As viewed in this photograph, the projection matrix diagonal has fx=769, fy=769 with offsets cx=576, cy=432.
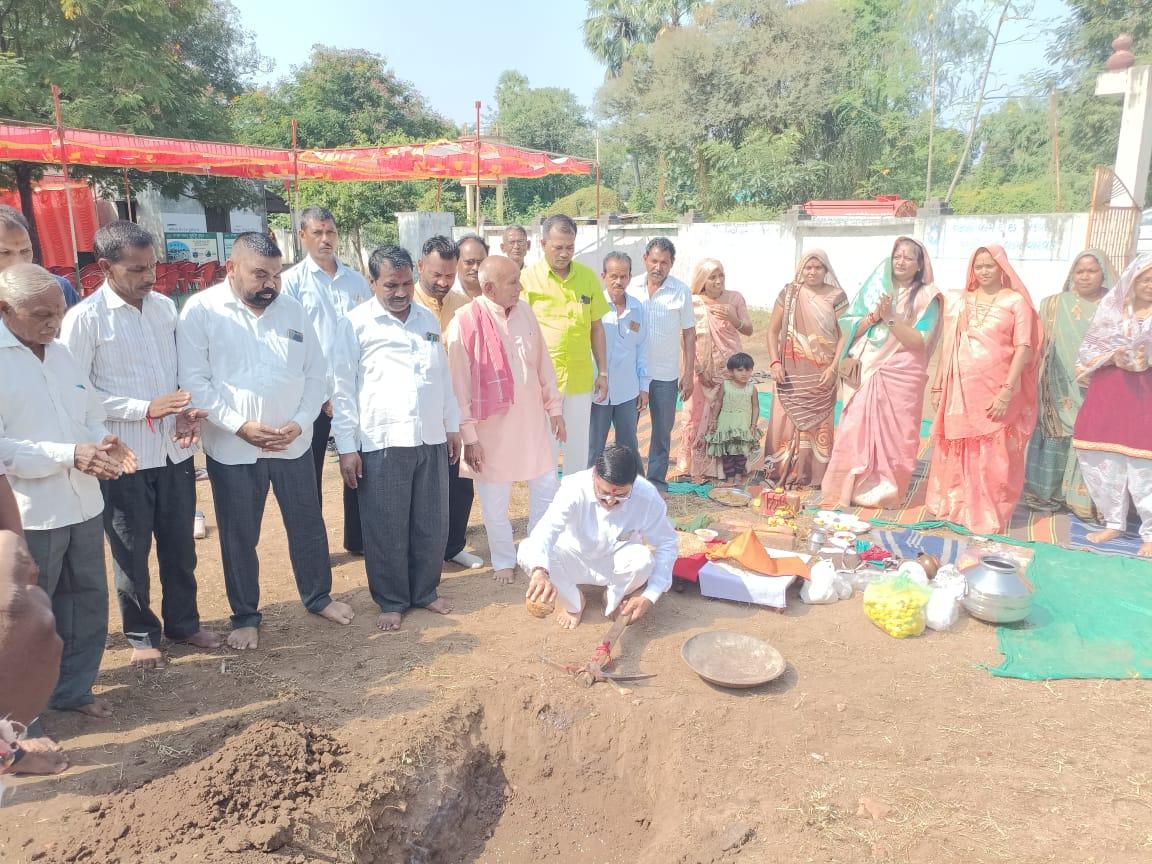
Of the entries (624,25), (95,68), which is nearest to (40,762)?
(95,68)

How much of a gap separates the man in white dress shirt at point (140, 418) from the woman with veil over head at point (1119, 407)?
536cm

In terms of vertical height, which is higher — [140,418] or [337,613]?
[140,418]

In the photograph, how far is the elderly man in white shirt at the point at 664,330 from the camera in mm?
5688

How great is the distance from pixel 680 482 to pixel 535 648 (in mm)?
2895

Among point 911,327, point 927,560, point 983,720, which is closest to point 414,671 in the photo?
point 983,720

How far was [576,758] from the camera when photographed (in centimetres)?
324

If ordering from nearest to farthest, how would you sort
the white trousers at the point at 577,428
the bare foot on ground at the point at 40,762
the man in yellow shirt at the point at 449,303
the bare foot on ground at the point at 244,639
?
the bare foot on ground at the point at 40,762 < the bare foot on ground at the point at 244,639 < the man in yellow shirt at the point at 449,303 < the white trousers at the point at 577,428

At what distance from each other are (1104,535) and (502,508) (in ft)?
12.9

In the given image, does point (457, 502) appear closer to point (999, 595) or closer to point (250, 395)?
point (250, 395)

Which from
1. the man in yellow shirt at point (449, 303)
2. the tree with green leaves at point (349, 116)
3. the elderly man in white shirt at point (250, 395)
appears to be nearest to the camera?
the elderly man in white shirt at point (250, 395)

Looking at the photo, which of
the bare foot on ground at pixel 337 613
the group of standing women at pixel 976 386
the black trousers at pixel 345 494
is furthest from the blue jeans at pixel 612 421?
the bare foot on ground at pixel 337 613

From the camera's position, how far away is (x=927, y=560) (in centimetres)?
444

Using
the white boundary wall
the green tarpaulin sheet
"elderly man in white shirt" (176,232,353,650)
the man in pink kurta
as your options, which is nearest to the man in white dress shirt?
"elderly man in white shirt" (176,232,353,650)

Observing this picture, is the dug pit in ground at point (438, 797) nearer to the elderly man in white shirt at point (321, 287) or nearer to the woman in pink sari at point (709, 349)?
the elderly man in white shirt at point (321, 287)
